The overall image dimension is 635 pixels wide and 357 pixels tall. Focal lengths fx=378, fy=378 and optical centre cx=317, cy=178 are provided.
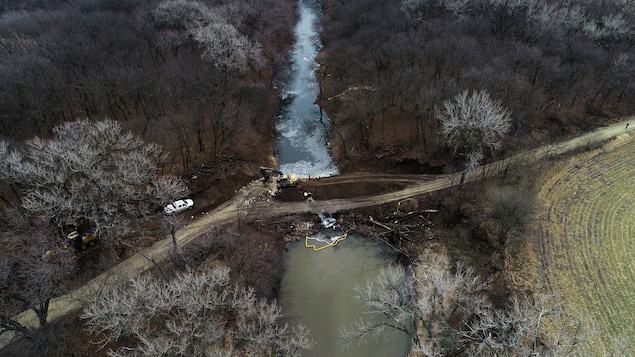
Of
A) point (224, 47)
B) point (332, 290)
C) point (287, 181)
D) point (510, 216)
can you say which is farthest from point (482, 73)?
point (224, 47)

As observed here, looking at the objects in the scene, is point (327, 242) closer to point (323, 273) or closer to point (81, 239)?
point (323, 273)

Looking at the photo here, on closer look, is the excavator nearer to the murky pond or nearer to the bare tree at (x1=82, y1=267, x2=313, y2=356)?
the murky pond

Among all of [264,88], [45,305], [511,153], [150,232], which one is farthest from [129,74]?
[511,153]

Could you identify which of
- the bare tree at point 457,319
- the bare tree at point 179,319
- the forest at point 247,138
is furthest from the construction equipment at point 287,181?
the bare tree at point 179,319

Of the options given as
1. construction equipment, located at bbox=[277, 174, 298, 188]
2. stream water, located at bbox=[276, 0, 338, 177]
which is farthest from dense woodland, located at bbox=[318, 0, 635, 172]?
construction equipment, located at bbox=[277, 174, 298, 188]

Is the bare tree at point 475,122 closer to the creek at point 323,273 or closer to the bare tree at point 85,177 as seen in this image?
the creek at point 323,273
